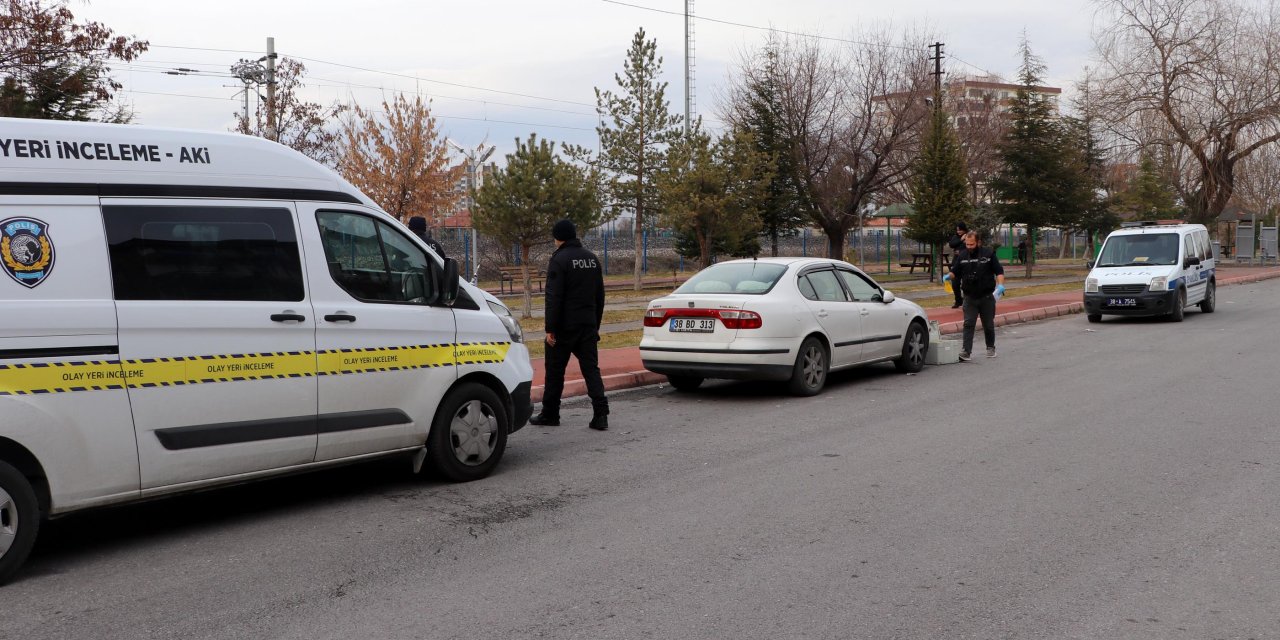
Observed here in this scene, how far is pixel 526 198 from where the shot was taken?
65.3 feet

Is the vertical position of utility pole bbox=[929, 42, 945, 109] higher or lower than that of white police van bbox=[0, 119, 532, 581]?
higher

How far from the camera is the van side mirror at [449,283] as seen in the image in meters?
6.95

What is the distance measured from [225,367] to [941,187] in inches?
1254

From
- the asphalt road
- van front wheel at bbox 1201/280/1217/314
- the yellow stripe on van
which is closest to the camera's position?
the asphalt road

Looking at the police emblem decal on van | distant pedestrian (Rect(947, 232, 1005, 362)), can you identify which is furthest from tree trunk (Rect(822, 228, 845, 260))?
the police emblem decal on van

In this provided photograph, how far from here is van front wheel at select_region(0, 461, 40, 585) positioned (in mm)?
4957

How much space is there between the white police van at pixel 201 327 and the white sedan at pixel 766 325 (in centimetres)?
388

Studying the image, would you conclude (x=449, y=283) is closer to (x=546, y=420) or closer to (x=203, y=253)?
(x=203, y=253)

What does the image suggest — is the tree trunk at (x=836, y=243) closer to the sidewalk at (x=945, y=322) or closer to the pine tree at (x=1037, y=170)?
the pine tree at (x=1037, y=170)

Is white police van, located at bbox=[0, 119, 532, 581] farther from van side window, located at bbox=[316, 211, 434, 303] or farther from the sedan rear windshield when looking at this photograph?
the sedan rear windshield

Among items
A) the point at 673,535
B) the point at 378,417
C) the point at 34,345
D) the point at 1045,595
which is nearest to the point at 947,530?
the point at 1045,595

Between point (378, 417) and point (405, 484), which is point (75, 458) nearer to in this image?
point (378, 417)

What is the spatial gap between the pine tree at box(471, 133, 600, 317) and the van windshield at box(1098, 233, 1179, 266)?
35.1 ft

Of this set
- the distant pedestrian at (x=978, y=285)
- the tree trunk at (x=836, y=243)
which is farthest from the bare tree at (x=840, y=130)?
the distant pedestrian at (x=978, y=285)
